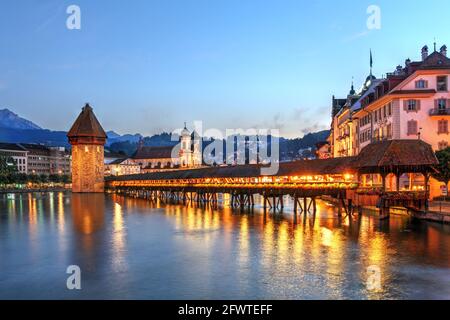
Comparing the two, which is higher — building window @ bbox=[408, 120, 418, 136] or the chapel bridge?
building window @ bbox=[408, 120, 418, 136]

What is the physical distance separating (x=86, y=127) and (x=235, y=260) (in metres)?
110

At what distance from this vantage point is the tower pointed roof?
12875 cm

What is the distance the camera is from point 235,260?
25906 millimetres

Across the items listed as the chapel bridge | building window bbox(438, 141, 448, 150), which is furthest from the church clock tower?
building window bbox(438, 141, 448, 150)

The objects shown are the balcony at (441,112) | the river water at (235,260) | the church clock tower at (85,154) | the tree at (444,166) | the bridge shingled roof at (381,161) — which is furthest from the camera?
the church clock tower at (85,154)

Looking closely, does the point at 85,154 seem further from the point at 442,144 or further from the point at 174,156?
the point at 442,144

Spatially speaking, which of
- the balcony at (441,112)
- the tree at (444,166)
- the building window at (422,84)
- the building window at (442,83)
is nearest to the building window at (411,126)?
the balcony at (441,112)

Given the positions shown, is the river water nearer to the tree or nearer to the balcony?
the tree

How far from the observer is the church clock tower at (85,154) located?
128375 mm

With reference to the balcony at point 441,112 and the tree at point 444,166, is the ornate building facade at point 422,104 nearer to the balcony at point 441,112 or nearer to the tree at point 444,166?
the balcony at point 441,112

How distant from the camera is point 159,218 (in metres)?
51.2
